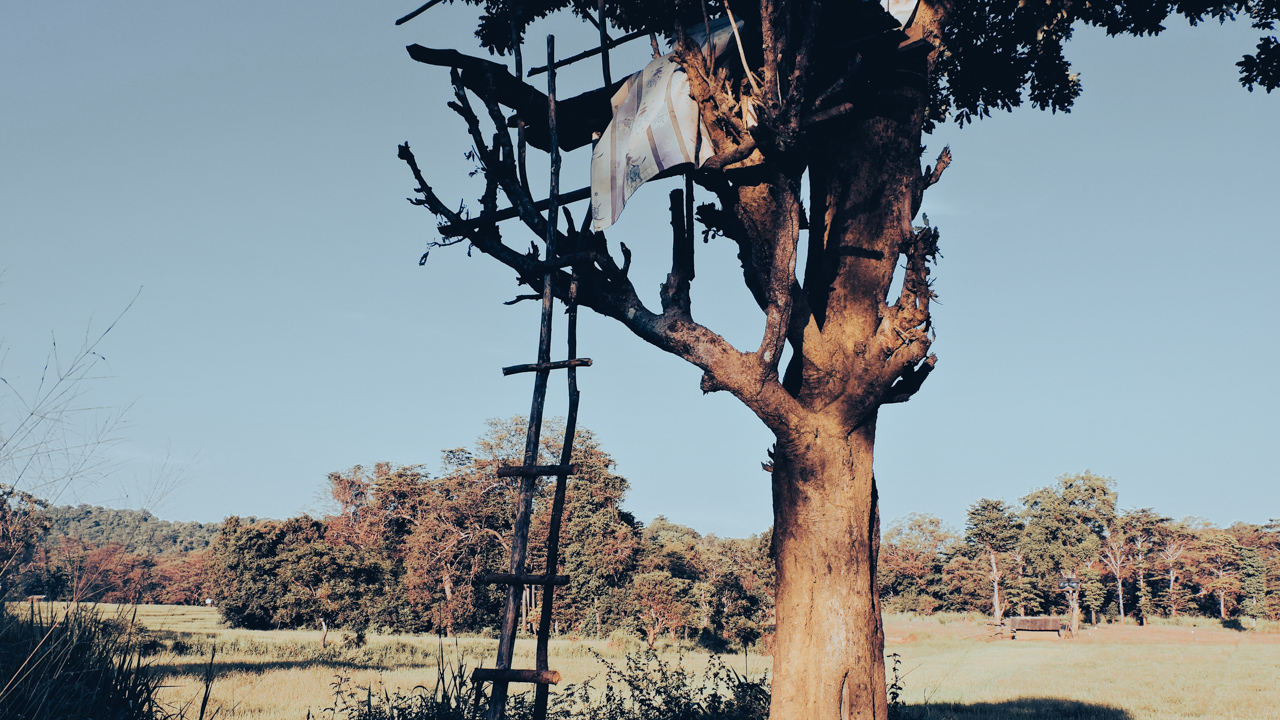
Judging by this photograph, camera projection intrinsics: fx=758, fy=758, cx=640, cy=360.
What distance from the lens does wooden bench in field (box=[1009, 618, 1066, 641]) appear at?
3584 centimetres

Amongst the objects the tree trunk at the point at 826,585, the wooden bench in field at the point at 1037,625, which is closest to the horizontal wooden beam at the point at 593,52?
the tree trunk at the point at 826,585

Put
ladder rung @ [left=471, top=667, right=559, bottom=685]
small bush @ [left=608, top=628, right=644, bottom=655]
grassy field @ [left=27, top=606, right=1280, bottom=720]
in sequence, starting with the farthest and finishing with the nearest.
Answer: small bush @ [left=608, top=628, right=644, bottom=655], grassy field @ [left=27, top=606, right=1280, bottom=720], ladder rung @ [left=471, top=667, right=559, bottom=685]

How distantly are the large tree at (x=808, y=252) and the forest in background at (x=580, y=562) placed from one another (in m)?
3.99

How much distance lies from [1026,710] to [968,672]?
887 cm

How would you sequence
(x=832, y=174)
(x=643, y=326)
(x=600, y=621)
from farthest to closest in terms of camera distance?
1. (x=600, y=621)
2. (x=832, y=174)
3. (x=643, y=326)

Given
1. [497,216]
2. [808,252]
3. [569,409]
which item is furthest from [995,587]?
[569,409]

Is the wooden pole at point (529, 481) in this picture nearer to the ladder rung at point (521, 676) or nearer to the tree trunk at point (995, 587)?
the ladder rung at point (521, 676)

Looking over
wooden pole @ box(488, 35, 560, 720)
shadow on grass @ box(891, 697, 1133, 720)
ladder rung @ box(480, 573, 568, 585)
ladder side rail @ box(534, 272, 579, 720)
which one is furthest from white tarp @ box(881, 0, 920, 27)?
shadow on grass @ box(891, 697, 1133, 720)

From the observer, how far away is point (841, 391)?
19.8 ft

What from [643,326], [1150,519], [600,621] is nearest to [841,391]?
[643,326]

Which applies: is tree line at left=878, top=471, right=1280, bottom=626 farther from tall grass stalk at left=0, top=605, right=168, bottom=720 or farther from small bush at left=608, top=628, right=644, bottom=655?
tall grass stalk at left=0, top=605, right=168, bottom=720

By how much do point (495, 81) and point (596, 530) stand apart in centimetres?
3121

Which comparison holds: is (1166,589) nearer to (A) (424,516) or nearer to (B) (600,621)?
(B) (600,621)

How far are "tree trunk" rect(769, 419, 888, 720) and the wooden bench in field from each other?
3591 cm
